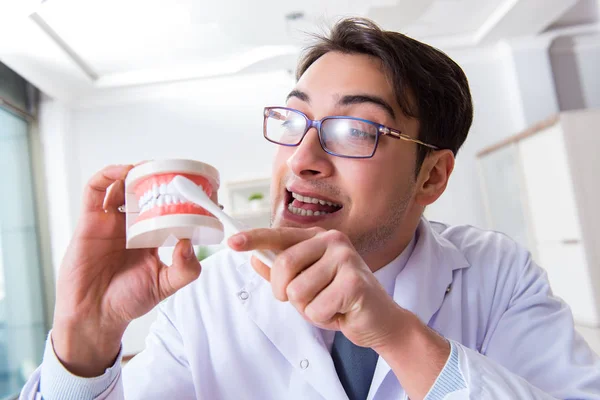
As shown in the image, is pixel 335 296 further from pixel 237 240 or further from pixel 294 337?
pixel 294 337

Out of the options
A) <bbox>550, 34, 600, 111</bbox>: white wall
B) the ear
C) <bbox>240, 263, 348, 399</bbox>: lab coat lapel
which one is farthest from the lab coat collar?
<bbox>550, 34, 600, 111</bbox>: white wall

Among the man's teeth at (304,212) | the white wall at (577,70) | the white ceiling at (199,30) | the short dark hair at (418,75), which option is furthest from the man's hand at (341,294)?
the white wall at (577,70)

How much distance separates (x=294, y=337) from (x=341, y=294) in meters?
0.53

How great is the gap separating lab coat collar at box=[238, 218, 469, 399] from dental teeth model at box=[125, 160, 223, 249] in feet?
1.51

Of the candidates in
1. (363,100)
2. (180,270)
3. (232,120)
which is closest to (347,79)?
(363,100)

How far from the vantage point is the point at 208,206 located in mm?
759

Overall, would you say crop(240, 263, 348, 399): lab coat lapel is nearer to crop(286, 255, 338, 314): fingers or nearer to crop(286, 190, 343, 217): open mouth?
crop(286, 190, 343, 217): open mouth

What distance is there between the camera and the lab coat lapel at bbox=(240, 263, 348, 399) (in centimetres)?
114

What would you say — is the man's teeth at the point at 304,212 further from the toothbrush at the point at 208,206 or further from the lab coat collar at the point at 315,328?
the toothbrush at the point at 208,206

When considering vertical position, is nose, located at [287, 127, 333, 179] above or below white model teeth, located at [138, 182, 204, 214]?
above

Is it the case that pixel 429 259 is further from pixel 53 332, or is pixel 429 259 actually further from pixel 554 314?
pixel 53 332

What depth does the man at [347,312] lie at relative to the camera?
96 cm

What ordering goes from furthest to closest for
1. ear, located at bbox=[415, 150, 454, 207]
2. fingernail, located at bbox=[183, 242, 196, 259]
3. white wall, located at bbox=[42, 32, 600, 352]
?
white wall, located at bbox=[42, 32, 600, 352], ear, located at bbox=[415, 150, 454, 207], fingernail, located at bbox=[183, 242, 196, 259]

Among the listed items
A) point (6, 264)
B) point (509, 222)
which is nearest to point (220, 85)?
point (6, 264)
